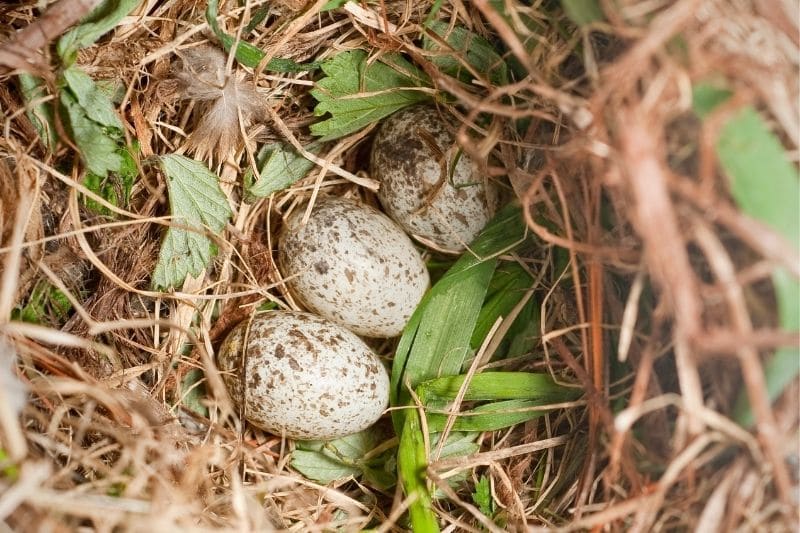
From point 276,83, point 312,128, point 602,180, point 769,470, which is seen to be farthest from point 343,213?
point 769,470

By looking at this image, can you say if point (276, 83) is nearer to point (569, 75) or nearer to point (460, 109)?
point (460, 109)

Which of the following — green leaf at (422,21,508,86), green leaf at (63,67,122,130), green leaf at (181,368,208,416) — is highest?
green leaf at (422,21,508,86)

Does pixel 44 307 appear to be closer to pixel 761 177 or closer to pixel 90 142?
pixel 90 142

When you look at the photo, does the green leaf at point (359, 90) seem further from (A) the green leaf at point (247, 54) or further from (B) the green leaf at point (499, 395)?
(B) the green leaf at point (499, 395)

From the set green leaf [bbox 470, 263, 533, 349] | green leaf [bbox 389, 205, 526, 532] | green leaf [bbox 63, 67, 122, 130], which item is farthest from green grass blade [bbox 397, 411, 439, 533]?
green leaf [bbox 63, 67, 122, 130]

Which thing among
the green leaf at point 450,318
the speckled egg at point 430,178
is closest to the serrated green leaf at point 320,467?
the green leaf at point 450,318

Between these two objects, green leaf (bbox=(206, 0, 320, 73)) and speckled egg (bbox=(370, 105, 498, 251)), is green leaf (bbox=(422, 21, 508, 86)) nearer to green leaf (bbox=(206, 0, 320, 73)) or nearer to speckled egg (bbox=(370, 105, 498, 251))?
speckled egg (bbox=(370, 105, 498, 251))

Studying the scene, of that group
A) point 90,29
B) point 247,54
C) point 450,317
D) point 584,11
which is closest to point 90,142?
point 90,29
